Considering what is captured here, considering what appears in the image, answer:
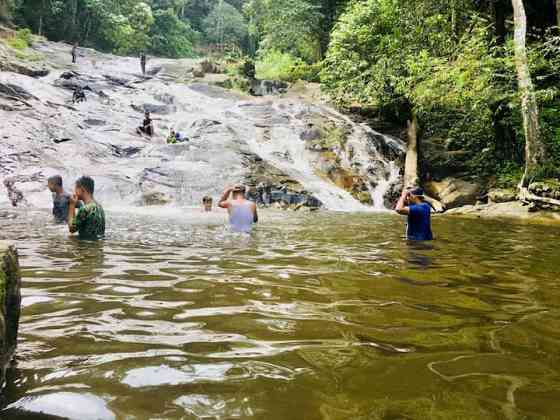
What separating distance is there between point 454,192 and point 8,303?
54.8 feet

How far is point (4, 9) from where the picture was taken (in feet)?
116

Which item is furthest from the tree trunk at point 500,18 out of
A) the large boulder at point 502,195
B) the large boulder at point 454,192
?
the large boulder at point 502,195

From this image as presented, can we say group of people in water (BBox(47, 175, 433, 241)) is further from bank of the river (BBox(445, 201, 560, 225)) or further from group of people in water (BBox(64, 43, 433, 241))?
bank of the river (BBox(445, 201, 560, 225))

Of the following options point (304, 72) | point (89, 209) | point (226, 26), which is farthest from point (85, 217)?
point (226, 26)

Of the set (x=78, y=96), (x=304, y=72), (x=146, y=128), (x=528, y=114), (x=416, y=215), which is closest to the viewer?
(x=416, y=215)

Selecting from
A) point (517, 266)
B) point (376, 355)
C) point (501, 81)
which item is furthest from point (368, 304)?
point (501, 81)

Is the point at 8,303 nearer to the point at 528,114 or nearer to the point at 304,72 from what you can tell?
the point at 528,114

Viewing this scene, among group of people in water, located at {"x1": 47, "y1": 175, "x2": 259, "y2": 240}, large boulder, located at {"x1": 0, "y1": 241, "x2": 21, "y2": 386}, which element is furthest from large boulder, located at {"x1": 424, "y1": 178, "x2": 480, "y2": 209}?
large boulder, located at {"x1": 0, "y1": 241, "x2": 21, "y2": 386}

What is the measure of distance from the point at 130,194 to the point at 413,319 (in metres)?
12.4

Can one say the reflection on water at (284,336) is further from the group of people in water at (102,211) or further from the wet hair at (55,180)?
the wet hair at (55,180)

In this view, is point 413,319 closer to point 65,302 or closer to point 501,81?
point 65,302

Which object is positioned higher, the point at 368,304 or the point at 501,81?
the point at 501,81

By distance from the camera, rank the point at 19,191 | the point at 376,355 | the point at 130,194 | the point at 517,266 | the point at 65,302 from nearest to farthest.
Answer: the point at 376,355
the point at 65,302
the point at 517,266
the point at 19,191
the point at 130,194

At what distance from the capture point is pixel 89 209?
21.8ft
